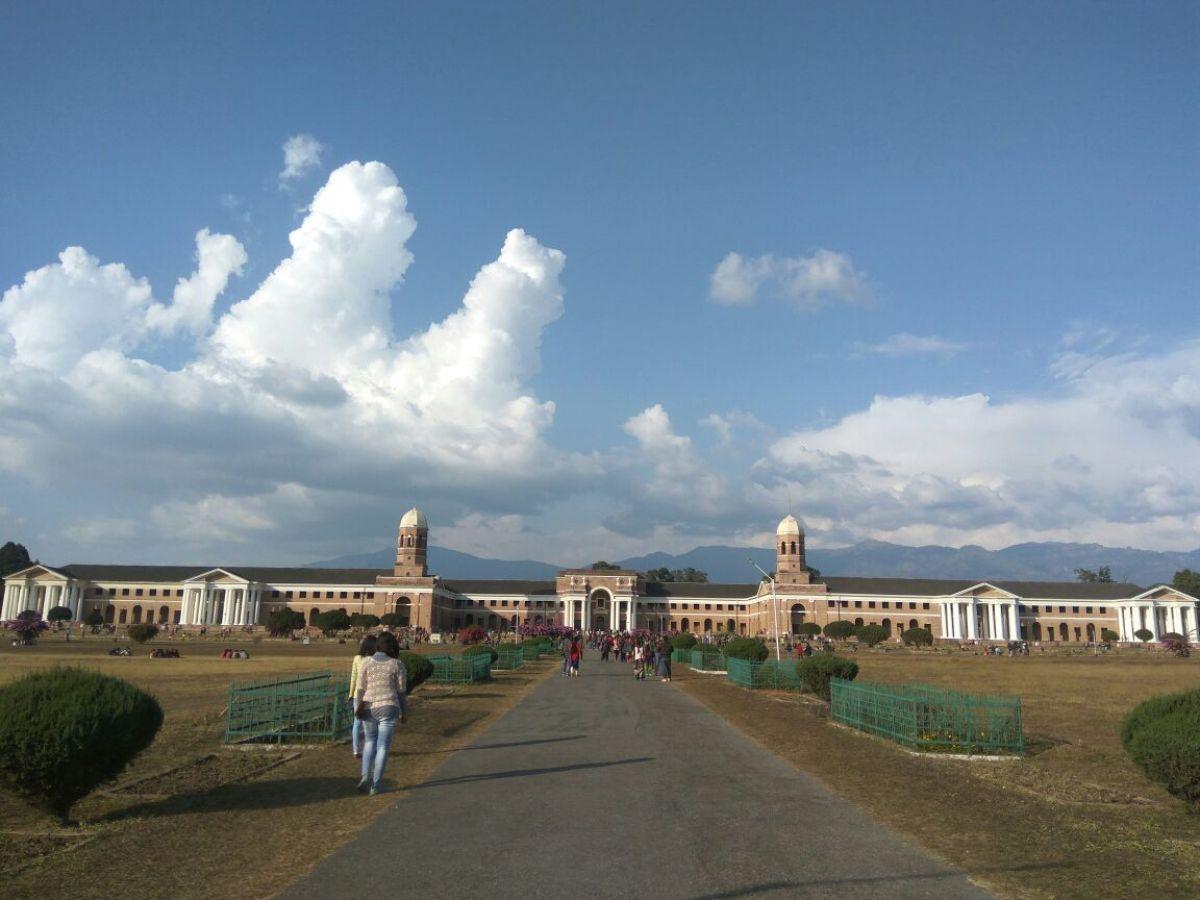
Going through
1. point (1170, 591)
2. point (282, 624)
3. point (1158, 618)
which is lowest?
point (282, 624)

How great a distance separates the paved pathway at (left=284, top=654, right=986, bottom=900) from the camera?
7.27 m

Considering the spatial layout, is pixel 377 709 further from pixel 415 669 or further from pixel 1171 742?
pixel 415 669

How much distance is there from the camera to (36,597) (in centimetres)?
12112

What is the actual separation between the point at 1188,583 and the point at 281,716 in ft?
494

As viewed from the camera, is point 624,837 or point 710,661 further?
point 710,661

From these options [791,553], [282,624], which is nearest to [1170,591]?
[791,553]

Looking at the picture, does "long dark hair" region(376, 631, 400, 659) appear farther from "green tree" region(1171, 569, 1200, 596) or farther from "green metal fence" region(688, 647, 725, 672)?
"green tree" region(1171, 569, 1200, 596)

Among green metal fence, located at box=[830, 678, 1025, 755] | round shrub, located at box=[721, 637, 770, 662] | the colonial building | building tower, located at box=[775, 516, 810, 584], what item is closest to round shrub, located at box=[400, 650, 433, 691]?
green metal fence, located at box=[830, 678, 1025, 755]

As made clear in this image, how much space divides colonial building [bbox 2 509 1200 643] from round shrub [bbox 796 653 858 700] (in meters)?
94.8

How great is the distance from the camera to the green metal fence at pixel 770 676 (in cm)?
3070

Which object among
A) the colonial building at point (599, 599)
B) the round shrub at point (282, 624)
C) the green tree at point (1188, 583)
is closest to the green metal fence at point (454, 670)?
the round shrub at point (282, 624)

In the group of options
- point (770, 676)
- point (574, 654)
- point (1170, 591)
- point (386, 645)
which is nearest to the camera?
point (386, 645)

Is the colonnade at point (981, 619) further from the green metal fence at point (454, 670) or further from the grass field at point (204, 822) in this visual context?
the grass field at point (204, 822)

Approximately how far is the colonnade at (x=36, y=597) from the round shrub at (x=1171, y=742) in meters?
136
